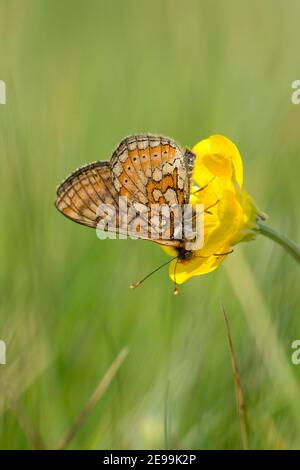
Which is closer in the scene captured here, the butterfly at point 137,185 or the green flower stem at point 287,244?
the green flower stem at point 287,244

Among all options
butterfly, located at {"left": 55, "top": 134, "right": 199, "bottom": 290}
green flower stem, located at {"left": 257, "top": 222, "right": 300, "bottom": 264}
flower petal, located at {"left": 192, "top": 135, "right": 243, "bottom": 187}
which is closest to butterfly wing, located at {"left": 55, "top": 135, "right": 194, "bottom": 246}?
butterfly, located at {"left": 55, "top": 134, "right": 199, "bottom": 290}

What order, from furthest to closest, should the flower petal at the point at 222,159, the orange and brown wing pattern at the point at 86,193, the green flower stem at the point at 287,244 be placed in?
the orange and brown wing pattern at the point at 86,193 → the flower petal at the point at 222,159 → the green flower stem at the point at 287,244

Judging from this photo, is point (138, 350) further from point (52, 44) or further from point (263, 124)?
point (52, 44)

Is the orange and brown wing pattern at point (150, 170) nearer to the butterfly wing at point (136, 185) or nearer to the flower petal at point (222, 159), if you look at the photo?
the butterfly wing at point (136, 185)

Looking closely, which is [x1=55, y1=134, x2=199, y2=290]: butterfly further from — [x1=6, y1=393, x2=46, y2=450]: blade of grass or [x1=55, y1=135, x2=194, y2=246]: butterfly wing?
[x1=6, y1=393, x2=46, y2=450]: blade of grass

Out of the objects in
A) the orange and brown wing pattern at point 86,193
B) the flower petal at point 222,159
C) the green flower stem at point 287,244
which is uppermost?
the flower petal at point 222,159

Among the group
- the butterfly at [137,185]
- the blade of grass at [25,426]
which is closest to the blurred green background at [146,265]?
the blade of grass at [25,426]
